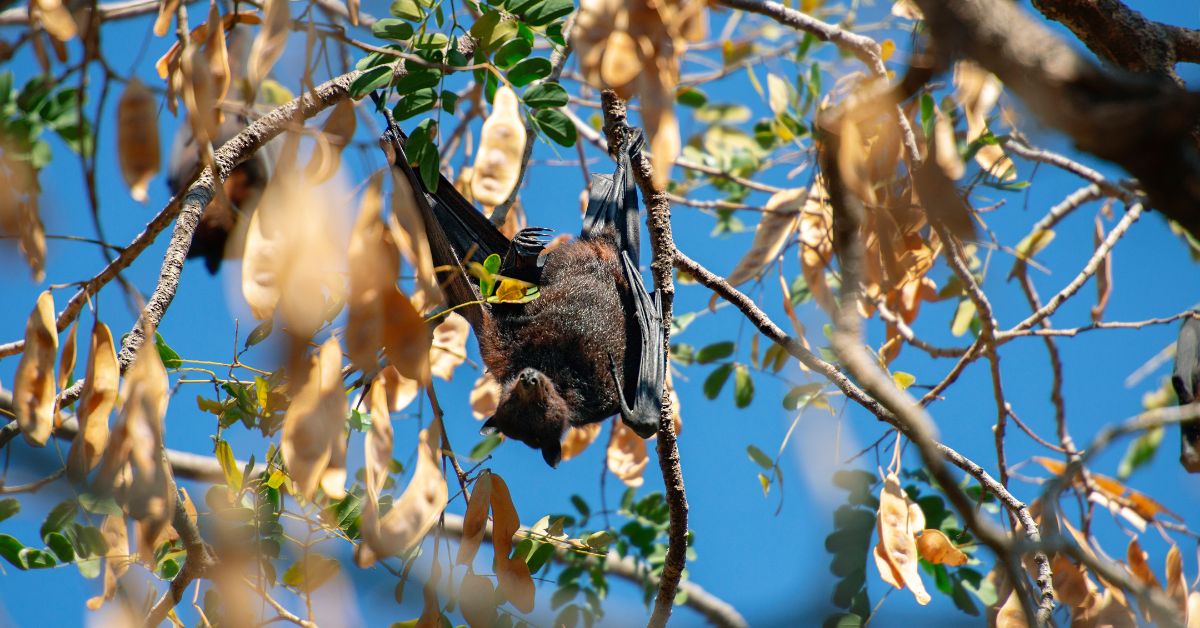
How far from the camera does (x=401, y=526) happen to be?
179 centimetres

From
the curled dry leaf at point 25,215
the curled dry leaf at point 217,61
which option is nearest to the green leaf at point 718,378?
the curled dry leaf at point 217,61

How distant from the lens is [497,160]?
2092mm

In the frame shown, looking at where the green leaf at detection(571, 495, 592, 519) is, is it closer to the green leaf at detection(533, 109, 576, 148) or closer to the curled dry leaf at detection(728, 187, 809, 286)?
the curled dry leaf at detection(728, 187, 809, 286)

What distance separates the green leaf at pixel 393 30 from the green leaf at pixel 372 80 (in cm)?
18

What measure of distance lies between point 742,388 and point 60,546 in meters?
3.14

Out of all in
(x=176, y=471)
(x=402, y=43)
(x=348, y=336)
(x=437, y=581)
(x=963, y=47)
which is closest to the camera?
(x=963, y=47)

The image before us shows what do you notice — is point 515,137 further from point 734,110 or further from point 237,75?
point 734,110

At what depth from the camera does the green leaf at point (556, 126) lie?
2.92 m

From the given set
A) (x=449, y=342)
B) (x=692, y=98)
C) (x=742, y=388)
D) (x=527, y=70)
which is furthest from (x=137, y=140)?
(x=692, y=98)

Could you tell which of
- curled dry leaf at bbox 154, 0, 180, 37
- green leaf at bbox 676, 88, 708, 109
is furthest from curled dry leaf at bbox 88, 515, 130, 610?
green leaf at bbox 676, 88, 708, 109

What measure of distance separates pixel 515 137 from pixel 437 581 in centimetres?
116

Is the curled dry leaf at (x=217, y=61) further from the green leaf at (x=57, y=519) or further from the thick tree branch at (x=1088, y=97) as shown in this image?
the green leaf at (x=57, y=519)

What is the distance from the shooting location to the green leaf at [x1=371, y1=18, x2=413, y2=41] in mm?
2760

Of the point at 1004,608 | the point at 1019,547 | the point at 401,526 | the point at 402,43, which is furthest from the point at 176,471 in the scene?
the point at 1019,547
